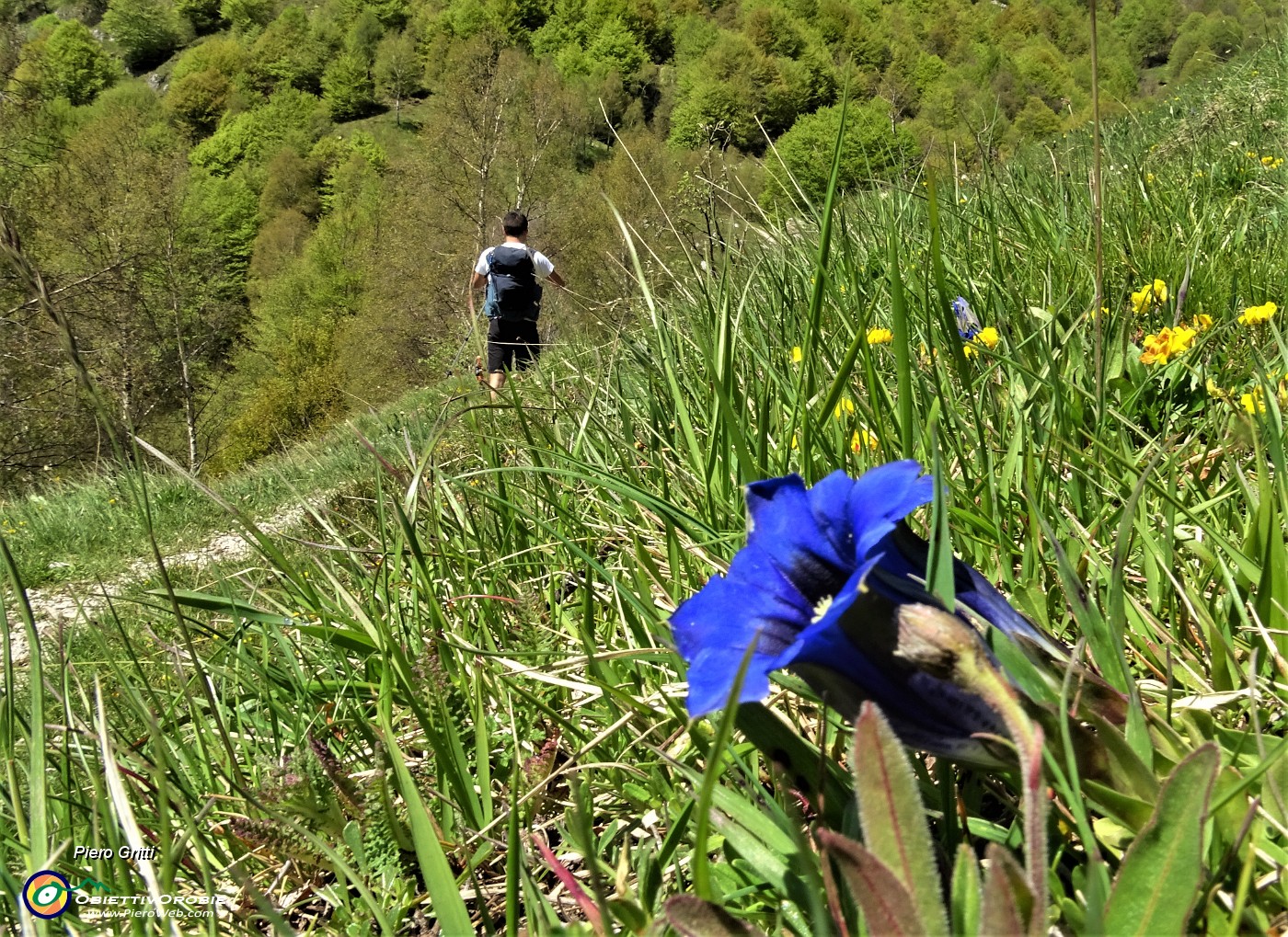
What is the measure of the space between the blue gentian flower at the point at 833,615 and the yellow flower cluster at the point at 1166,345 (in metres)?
1.00

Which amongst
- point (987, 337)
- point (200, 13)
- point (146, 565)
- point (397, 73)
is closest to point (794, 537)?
point (987, 337)

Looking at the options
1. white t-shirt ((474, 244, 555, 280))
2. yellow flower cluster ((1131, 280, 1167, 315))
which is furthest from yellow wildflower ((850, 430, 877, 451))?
white t-shirt ((474, 244, 555, 280))

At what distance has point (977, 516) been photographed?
108cm

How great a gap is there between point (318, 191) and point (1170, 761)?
214ft

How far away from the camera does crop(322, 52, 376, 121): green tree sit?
6875 centimetres

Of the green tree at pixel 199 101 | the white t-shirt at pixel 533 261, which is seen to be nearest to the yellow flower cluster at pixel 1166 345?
the white t-shirt at pixel 533 261

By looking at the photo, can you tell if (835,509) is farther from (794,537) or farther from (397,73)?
(397,73)

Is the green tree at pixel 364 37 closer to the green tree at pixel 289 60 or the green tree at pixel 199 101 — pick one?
the green tree at pixel 289 60

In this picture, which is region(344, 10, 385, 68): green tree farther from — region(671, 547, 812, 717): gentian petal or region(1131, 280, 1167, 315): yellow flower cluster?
region(671, 547, 812, 717): gentian petal

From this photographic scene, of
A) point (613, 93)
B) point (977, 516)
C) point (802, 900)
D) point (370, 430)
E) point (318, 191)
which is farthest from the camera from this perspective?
point (318, 191)

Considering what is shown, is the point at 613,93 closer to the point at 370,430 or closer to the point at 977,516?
the point at 370,430

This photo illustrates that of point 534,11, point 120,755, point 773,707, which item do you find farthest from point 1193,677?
point 534,11

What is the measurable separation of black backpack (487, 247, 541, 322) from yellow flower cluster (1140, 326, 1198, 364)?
593 centimetres

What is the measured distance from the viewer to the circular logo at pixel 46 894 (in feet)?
2.62
